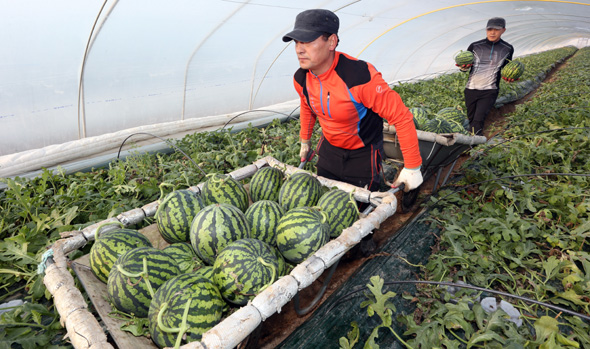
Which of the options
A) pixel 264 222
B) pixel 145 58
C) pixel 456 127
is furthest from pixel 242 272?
pixel 145 58

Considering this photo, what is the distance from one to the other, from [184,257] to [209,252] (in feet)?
0.52

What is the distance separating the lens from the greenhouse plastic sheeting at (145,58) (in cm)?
406

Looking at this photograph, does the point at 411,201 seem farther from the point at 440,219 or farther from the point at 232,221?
the point at 232,221

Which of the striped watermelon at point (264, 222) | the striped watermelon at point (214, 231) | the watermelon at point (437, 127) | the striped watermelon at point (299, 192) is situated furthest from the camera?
the watermelon at point (437, 127)

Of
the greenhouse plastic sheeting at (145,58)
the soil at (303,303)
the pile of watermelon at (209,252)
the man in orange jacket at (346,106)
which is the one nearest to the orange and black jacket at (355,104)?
the man in orange jacket at (346,106)

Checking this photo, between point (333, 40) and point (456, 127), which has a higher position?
point (333, 40)

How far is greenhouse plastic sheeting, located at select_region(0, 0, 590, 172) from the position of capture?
13.3 ft

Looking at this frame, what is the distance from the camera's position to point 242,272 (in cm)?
140

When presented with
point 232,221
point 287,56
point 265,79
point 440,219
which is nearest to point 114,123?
point 265,79

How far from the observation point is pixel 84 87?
190 inches

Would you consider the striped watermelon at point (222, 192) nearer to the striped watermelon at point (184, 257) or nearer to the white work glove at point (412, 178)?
the striped watermelon at point (184, 257)

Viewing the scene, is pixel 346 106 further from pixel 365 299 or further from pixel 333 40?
pixel 365 299

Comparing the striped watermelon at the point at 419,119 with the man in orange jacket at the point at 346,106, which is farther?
the striped watermelon at the point at 419,119

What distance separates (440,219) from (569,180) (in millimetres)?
1618
